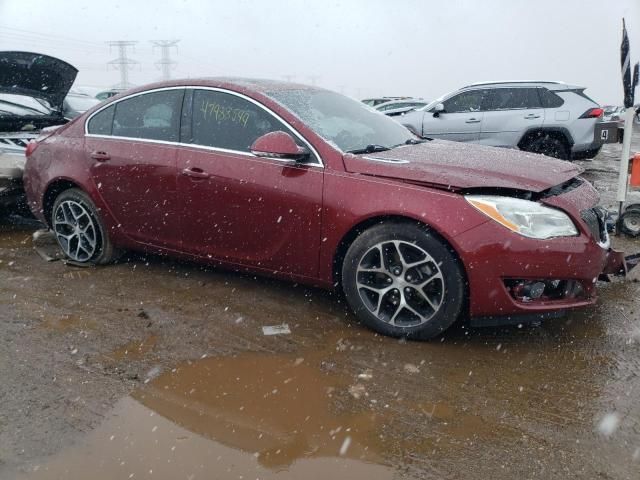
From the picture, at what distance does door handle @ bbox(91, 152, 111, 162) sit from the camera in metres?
4.35

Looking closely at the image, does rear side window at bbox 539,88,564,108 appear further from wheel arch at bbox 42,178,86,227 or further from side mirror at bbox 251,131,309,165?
wheel arch at bbox 42,178,86,227

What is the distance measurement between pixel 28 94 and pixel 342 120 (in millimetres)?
4769

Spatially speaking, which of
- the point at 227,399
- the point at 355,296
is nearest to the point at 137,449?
the point at 227,399

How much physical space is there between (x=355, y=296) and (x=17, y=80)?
553 cm

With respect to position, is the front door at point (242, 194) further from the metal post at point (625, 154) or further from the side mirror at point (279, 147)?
the metal post at point (625, 154)

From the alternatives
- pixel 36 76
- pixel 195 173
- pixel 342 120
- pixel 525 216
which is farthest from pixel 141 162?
pixel 36 76

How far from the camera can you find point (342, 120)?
4008 mm

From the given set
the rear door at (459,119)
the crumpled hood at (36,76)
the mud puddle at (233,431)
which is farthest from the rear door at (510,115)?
the mud puddle at (233,431)

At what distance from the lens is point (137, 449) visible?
Result: 235cm

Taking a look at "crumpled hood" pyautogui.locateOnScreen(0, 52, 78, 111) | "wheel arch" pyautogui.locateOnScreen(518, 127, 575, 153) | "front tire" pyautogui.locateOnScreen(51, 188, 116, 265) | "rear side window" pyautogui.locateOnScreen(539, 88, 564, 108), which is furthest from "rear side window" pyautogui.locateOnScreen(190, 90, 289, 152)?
"rear side window" pyautogui.locateOnScreen(539, 88, 564, 108)

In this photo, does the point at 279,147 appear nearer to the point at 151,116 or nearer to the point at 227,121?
the point at 227,121

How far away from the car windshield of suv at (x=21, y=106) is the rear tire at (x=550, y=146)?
7.41 m

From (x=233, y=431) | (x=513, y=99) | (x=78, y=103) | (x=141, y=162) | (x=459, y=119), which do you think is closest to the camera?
(x=233, y=431)

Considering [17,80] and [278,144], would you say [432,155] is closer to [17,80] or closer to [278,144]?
[278,144]
